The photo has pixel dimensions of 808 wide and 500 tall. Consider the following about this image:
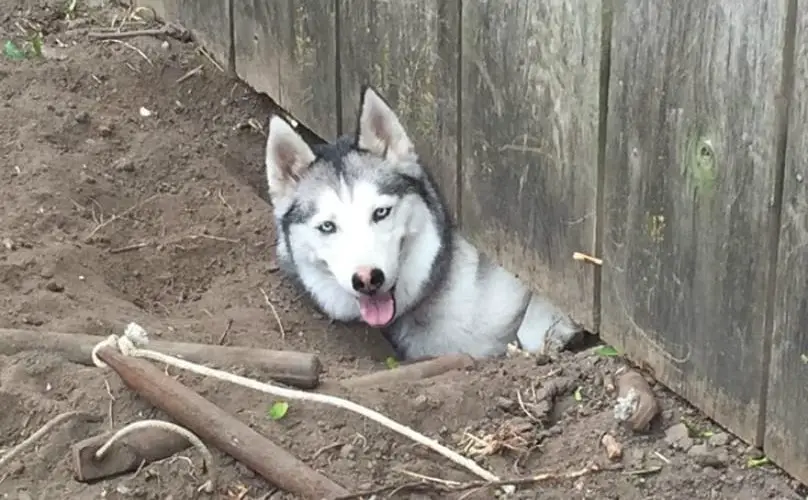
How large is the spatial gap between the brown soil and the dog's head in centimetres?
13

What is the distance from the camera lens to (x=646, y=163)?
110 inches

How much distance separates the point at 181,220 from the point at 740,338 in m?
2.33

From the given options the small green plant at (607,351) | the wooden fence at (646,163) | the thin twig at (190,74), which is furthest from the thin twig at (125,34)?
the small green plant at (607,351)

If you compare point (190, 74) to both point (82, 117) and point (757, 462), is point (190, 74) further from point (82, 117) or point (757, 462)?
point (757, 462)

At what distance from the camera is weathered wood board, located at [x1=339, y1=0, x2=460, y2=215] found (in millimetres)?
3672

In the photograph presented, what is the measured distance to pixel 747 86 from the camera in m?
2.43

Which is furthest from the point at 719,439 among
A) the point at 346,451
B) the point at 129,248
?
the point at 129,248

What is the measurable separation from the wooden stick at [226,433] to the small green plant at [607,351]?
3.14 feet

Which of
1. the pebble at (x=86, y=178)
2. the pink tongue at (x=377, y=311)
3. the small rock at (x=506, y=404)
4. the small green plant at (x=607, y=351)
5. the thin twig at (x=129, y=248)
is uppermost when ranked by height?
the small rock at (x=506, y=404)

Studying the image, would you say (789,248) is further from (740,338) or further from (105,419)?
(105,419)

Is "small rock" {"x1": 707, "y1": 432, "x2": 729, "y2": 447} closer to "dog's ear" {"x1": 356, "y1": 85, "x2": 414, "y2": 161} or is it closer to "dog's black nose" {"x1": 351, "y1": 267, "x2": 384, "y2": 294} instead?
"dog's black nose" {"x1": 351, "y1": 267, "x2": 384, "y2": 294}

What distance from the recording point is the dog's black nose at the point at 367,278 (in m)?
3.80

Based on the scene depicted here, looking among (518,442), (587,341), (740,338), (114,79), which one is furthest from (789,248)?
(114,79)

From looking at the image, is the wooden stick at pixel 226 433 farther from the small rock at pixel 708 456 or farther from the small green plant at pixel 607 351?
the small green plant at pixel 607 351
